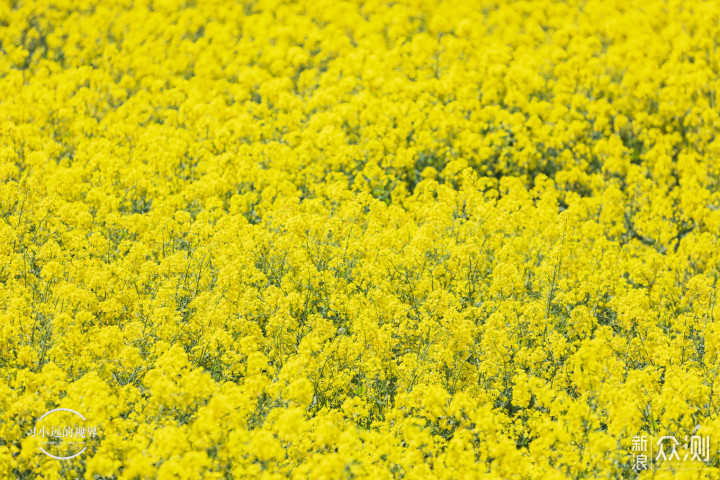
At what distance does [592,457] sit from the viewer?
6012 mm

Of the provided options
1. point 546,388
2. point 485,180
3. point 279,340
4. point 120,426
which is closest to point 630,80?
point 485,180

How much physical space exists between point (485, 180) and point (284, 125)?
4274 mm

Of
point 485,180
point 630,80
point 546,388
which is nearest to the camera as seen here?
point 546,388

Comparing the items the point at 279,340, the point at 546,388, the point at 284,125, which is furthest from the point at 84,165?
the point at 546,388

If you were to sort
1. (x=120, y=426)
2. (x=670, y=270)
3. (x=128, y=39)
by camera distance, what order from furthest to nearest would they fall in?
(x=128, y=39), (x=670, y=270), (x=120, y=426)

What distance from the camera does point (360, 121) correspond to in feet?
40.7

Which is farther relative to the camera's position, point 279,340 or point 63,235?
point 63,235

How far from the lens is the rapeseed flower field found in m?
6.08

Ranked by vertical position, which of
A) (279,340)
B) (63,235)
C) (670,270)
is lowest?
(670,270)

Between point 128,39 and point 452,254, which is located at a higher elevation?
Answer: point 128,39

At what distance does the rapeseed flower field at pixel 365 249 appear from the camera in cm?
608

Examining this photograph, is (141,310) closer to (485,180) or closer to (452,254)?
(452,254)

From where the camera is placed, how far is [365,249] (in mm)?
8883

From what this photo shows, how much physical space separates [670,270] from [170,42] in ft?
43.2
